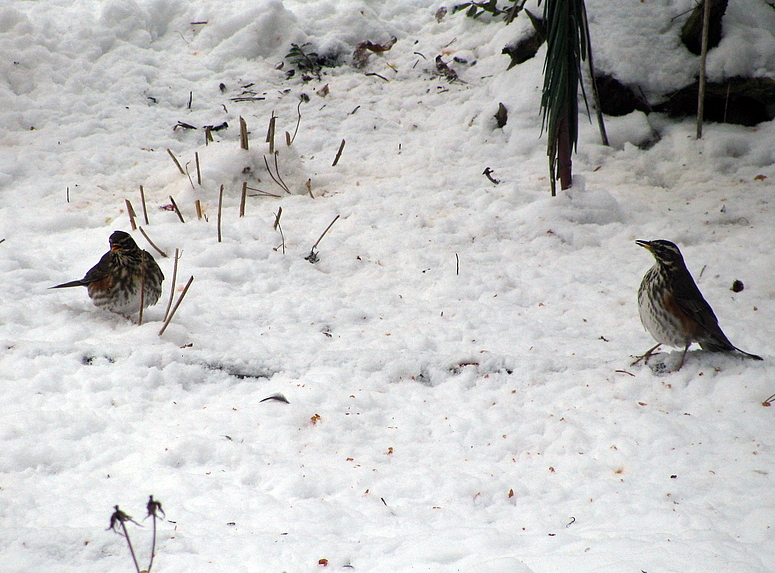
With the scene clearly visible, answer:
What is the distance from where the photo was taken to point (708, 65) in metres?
5.60

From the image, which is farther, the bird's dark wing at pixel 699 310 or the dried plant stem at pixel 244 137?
the dried plant stem at pixel 244 137

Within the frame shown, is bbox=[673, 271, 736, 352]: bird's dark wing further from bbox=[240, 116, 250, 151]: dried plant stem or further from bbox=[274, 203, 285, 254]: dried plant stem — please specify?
bbox=[240, 116, 250, 151]: dried plant stem

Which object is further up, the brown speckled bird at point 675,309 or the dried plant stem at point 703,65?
the dried plant stem at point 703,65

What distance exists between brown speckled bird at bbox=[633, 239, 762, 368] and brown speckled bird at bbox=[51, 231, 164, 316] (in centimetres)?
265

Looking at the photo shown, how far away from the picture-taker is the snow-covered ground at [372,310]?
85.0 inches

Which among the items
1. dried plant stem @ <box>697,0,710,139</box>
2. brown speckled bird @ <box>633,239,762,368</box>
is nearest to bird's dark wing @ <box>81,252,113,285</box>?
brown speckled bird @ <box>633,239,762,368</box>

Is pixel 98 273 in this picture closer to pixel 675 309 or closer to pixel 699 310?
pixel 675 309

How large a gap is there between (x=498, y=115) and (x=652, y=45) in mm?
1529

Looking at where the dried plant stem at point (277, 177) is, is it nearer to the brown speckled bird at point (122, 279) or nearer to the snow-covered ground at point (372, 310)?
the snow-covered ground at point (372, 310)

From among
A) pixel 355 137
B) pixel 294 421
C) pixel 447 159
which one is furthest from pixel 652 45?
pixel 294 421

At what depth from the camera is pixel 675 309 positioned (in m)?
3.02

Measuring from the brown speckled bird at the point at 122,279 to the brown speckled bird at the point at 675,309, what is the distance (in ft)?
8.70

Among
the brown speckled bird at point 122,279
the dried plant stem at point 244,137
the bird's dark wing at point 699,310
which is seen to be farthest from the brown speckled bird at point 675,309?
the dried plant stem at point 244,137

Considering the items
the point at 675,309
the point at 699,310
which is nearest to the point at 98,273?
the point at 675,309
